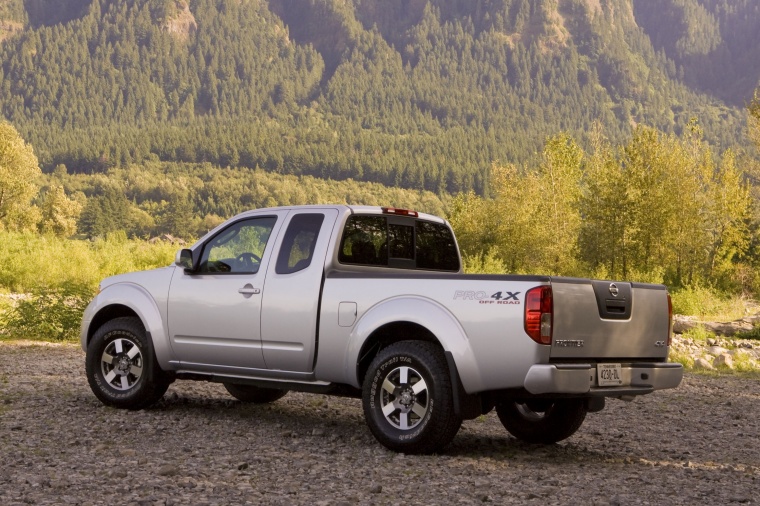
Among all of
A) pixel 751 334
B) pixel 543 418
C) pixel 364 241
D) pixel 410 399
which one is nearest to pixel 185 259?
pixel 364 241

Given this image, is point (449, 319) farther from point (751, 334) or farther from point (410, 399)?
point (751, 334)

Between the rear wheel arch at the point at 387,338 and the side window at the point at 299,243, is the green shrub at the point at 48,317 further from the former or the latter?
the rear wheel arch at the point at 387,338

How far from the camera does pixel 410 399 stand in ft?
23.5

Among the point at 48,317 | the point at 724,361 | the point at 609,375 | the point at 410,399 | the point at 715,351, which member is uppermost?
the point at 609,375

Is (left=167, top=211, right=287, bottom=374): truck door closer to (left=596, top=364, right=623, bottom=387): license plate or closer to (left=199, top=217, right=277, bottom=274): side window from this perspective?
(left=199, top=217, right=277, bottom=274): side window

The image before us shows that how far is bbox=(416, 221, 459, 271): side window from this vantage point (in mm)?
8609

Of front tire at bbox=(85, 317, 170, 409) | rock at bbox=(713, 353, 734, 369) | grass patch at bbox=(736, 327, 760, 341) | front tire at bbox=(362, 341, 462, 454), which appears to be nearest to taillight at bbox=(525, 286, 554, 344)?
front tire at bbox=(362, 341, 462, 454)

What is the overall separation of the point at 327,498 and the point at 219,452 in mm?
1658

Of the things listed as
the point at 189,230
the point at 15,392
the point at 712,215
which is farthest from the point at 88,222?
the point at 15,392

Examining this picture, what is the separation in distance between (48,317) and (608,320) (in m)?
14.1

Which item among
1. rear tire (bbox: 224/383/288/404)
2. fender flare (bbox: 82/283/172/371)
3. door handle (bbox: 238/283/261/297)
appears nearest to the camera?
door handle (bbox: 238/283/261/297)

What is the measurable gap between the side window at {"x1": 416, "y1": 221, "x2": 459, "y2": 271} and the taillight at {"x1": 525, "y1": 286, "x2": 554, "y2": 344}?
2.15 m

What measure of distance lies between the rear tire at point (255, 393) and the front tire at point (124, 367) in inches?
43.2

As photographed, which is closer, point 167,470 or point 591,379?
point 167,470
